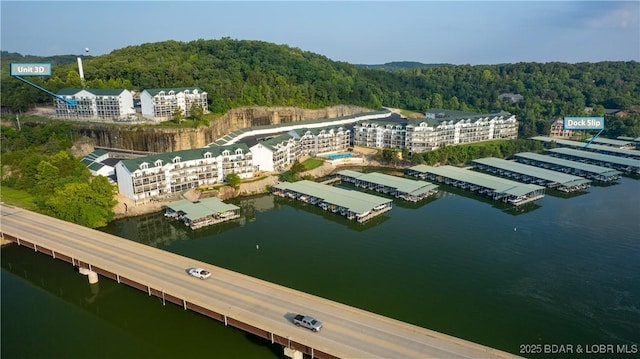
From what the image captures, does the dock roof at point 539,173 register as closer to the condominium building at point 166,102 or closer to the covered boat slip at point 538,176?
the covered boat slip at point 538,176

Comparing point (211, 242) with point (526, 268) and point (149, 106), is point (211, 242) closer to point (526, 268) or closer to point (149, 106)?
point (526, 268)

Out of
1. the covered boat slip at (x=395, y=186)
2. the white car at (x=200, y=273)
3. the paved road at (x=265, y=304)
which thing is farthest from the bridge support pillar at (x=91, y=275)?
the covered boat slip at (x=395, y=186)

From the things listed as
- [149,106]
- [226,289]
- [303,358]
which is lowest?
[303,358]

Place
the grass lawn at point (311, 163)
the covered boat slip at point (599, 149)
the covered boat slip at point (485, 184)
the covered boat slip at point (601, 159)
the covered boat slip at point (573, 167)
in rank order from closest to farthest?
the covered boat slip at point (485, 184), the covered boat slip at point (573, 167), the grass lawn at point (311, 163), the covered boat slip at point (601, 159), the covered boat slip at point (599, 149)

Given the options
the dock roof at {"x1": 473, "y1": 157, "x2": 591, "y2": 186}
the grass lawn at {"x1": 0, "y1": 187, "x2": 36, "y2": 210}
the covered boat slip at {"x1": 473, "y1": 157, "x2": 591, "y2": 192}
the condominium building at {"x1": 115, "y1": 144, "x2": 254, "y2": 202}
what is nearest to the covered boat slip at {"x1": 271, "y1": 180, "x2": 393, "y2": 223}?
the condominium building at {"x1": 115, "y1": 144, "x2": 254, "y2": 202}

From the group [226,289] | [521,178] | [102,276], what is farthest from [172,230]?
[521,178]

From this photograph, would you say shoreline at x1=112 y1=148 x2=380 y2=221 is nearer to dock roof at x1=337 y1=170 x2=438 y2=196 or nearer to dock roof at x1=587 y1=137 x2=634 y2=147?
dock roof at x1=337 y1=170 x2=438 y2=196

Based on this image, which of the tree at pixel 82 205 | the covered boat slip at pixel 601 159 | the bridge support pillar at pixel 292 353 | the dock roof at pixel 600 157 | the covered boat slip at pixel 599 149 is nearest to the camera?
the bridge support pillar at pixel 292 353
